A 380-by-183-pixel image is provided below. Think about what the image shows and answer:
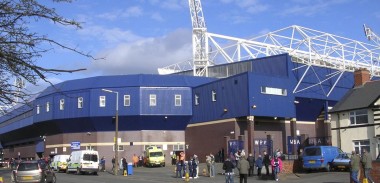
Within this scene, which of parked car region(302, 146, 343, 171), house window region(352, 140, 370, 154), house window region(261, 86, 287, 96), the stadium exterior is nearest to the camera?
parked car region(302, 146, 343, 171)

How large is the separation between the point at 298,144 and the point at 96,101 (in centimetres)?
2478

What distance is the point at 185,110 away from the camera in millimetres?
60344

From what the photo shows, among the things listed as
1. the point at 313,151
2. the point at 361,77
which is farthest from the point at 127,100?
Result: the point at 313,151

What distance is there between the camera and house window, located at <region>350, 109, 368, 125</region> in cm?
4006

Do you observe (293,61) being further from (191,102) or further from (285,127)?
(191,102)

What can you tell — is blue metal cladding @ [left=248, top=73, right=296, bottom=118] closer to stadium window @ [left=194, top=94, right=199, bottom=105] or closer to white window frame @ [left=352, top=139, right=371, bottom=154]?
stadium window @ [left=194, top=94, right=199, bottom=105]

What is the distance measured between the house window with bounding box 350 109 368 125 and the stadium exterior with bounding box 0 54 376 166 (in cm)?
1248

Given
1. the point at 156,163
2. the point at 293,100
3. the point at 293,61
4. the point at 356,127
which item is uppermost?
the point at 293,61

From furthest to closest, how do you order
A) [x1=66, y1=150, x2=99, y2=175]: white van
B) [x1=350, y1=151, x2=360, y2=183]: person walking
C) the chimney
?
the chimney → [x1=66, y1=150, x2=99, y2=175]: white van → [x1=350, y1=151, x2=360, y2=183]: person walking

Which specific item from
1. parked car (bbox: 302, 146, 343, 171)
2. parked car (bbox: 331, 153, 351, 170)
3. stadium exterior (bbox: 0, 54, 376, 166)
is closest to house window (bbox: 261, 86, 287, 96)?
stadium exterior (bbox: 0, 54, 376, 166)

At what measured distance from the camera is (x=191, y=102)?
60.7m

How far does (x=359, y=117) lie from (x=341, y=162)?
351 inches

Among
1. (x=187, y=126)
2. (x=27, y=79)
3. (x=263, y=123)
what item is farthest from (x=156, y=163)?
(x=27, y=79)

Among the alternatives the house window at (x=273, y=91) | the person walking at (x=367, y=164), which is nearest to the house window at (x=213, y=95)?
the house window at (x=273, y=91)
